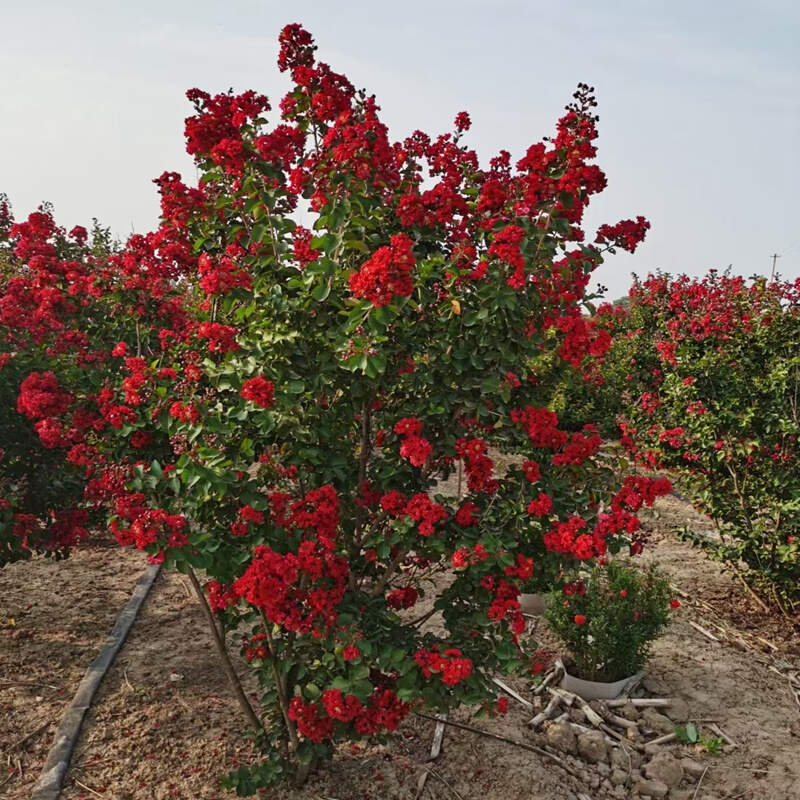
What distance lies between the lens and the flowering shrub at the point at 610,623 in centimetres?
417

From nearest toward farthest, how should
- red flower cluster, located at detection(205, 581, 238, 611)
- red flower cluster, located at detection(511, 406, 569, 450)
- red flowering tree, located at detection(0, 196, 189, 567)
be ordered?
red flower cluster, located at detection(511, 406, 569, 450)
red flower cluster, located at detection(205, 581, 238, 611)
red flowering tree, located at detection(0, 196, 189, 567)

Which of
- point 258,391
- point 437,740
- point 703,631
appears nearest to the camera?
point 258,391

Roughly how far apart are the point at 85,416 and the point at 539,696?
10.1ft

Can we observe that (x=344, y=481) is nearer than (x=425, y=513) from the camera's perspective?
No

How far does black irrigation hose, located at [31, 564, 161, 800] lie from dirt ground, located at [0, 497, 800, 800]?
0.05 meters

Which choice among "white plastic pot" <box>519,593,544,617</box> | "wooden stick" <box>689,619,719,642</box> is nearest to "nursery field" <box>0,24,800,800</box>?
"wooden stick" <box>689,619,719,642</box>

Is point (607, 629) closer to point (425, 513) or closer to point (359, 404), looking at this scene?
point (425, 513)

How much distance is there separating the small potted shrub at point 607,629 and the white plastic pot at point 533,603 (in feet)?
2.71

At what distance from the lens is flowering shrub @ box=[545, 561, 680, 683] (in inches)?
164

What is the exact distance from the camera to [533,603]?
530cm

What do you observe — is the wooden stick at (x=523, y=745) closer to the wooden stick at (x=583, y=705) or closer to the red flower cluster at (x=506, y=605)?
the wooden stick at (x=583, y=705)

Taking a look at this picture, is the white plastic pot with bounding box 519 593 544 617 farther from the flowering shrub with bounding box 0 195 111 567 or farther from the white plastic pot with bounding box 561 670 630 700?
the flowering shrub with bounding box 0 195 111 567

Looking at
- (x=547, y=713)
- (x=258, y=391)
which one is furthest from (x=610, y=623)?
(x=258, y=391)

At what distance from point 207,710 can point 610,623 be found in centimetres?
238
